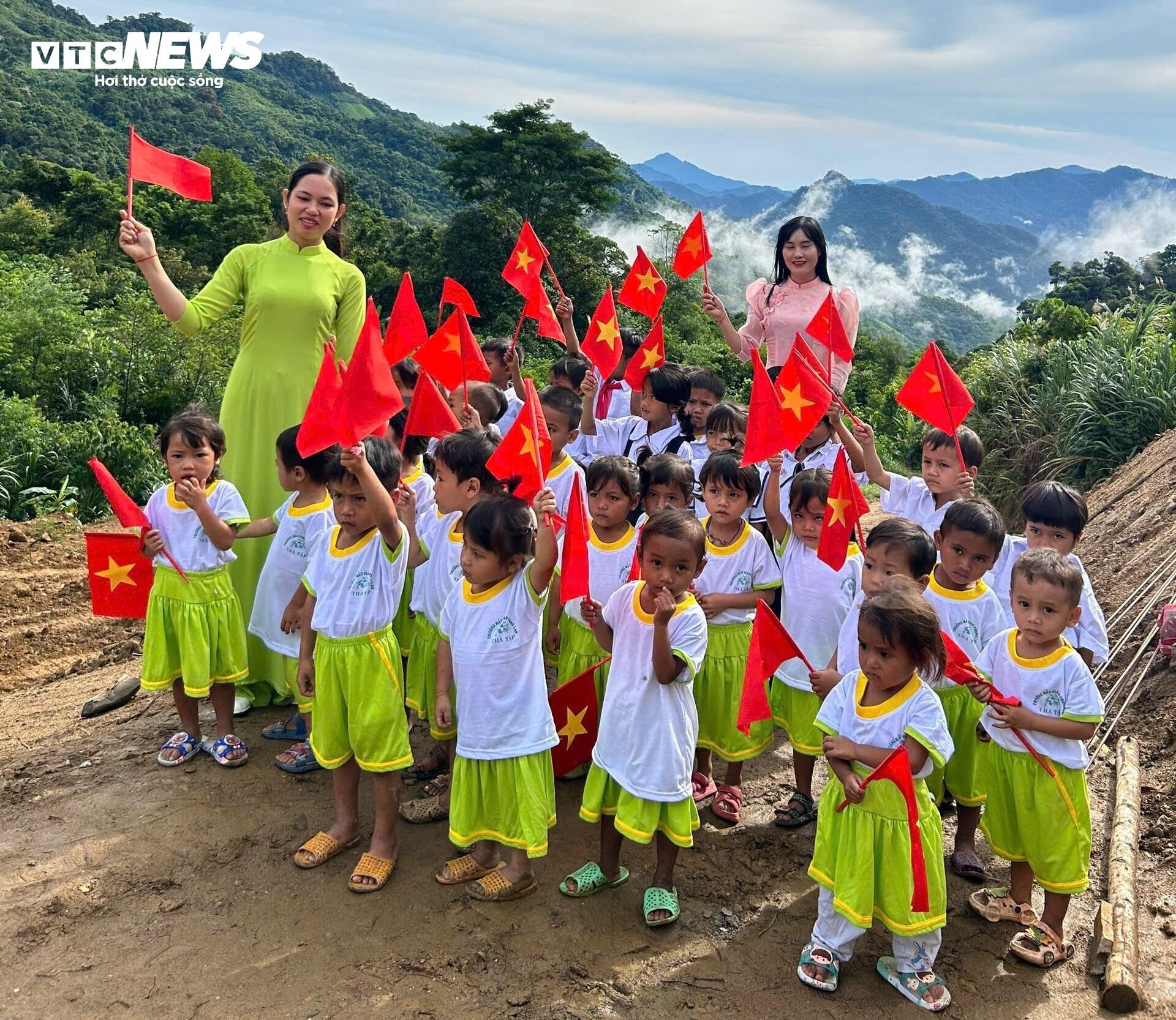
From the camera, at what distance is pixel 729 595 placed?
4.04 meters

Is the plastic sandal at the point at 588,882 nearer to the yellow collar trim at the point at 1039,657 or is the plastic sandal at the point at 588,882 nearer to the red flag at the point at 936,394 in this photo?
the yellow collar trim at the point at 1039,657

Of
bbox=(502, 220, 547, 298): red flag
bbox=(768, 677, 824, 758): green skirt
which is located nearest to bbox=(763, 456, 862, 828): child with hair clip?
bbox=(768, 677, 824, 758): green skirt

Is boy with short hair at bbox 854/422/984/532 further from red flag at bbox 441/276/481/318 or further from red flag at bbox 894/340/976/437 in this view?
red flag at bbox 441/276/481/318

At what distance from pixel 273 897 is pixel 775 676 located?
2218mm

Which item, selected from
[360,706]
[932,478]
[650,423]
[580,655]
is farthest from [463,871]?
[650,423]

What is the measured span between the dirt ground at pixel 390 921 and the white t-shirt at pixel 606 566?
994mm

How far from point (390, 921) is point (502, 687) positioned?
936 mm

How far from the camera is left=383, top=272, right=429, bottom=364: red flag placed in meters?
4.76

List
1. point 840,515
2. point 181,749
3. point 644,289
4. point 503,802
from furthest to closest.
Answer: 1. point 644,289
2. point 181,749
3. point 840,515
4. point 503,802

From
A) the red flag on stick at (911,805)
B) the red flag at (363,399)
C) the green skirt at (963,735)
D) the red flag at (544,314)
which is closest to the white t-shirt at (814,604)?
the green skirt at (963,735)

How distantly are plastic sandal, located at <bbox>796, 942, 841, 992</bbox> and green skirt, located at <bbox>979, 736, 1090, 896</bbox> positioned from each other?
0.78 m

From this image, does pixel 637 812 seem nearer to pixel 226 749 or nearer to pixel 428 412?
pixel 428 412

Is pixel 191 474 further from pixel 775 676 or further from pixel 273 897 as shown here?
pixel 775 676

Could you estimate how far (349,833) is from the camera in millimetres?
3891
